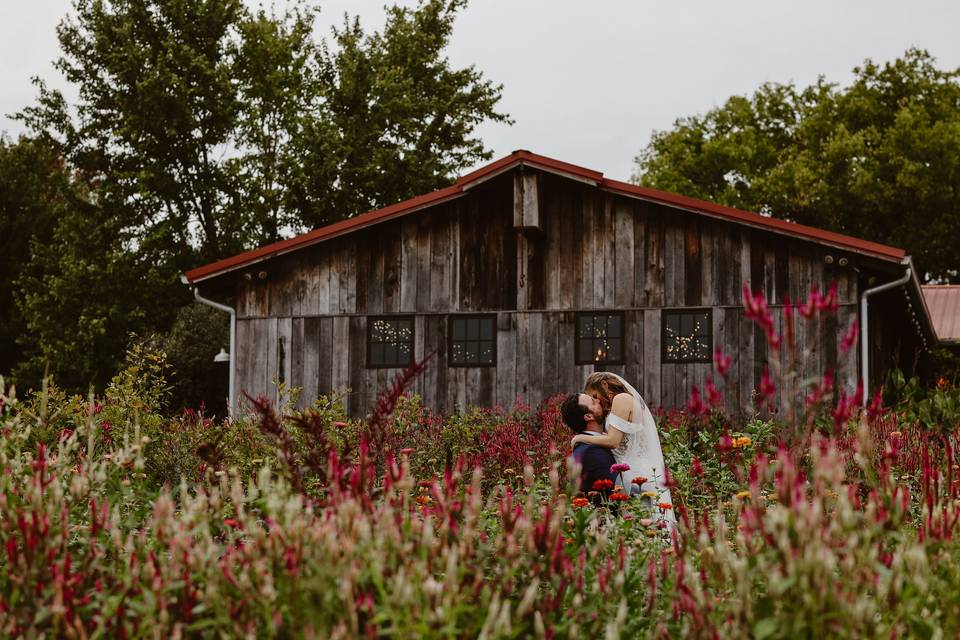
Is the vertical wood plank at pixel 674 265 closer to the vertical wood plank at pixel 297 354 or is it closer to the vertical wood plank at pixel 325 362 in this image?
the vertical wood plank at pixel 325 362

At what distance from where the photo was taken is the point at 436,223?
15547mm

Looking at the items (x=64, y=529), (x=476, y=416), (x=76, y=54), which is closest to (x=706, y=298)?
(x=476, y=416)

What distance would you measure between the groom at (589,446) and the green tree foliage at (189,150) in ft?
65.3

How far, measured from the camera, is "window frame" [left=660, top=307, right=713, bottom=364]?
1451 centimetres

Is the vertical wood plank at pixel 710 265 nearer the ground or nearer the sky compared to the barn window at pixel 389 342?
nearer the sky

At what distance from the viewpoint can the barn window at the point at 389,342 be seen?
15.5 meters

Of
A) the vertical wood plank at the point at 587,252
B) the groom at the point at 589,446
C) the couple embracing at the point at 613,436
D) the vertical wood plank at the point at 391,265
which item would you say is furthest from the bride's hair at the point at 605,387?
the vertical wood plank at the point at 391,265

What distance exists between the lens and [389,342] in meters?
15.6

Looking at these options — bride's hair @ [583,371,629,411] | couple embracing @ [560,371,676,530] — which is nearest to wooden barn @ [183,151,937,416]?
bride's hair @ [583,371,629,411]

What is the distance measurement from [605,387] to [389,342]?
25.4 ft

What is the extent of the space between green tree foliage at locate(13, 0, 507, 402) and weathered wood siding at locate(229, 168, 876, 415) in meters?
11.6

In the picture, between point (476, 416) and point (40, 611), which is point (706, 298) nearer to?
point (476, 416)

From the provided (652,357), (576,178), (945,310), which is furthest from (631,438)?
(945,310)

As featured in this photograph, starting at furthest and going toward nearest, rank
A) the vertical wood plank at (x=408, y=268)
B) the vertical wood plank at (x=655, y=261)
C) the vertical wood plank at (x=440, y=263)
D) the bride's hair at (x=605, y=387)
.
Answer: the vertical wood plank at (x=408, y=268) < the vertical wood plank at (x=440, y=263) < the vertical wood plank at (x=655, y=261) < the bride's hair at (x=605, y=387)
